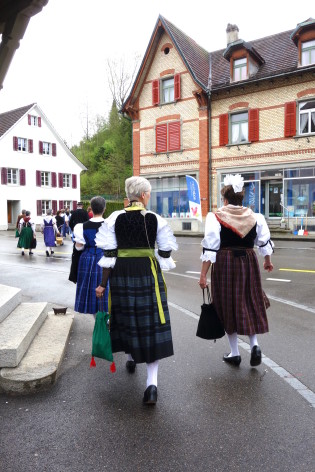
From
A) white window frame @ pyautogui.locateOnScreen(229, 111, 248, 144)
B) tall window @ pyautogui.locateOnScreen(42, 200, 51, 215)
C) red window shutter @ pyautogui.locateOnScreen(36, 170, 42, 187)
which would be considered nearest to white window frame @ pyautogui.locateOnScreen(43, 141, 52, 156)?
red window shutter @ pyautogui.locateOnScreen(36, 170, 42, 187)

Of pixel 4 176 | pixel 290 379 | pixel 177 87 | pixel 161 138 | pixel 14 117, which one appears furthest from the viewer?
pixel 14 117

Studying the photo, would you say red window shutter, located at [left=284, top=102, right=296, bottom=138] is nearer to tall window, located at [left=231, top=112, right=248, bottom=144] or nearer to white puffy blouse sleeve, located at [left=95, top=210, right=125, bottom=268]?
tall window, located at [left=231, top=112, right=248, bottom=144]

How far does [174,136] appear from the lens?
87.7 feet

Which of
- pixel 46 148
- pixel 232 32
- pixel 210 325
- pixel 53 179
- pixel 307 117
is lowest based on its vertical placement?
pixel 210 325

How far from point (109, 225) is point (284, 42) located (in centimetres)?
2533

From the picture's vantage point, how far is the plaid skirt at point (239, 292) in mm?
4109

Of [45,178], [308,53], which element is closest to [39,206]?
[45,178]

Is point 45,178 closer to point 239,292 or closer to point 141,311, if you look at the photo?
point 239,292

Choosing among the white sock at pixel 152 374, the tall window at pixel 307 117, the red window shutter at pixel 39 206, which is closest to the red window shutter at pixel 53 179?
the red window shutter at pixel 39 206

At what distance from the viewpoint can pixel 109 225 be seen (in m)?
3.63

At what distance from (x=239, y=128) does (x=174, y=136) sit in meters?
4.33

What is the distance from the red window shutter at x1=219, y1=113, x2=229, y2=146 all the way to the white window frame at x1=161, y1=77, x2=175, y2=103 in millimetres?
3809

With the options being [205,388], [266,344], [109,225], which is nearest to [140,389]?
[205,388]

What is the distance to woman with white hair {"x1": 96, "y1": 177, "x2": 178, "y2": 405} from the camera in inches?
139
